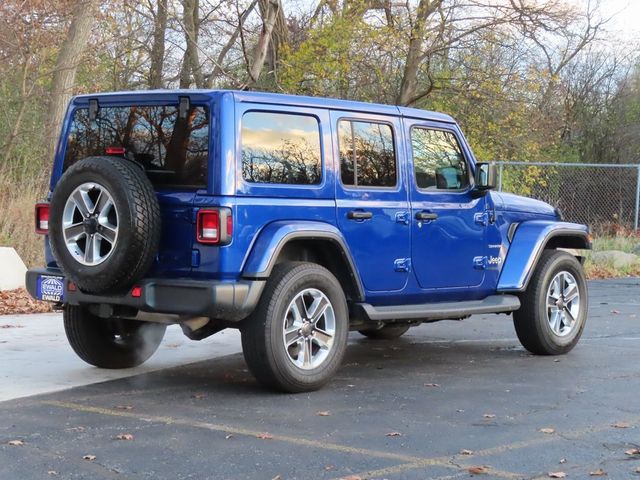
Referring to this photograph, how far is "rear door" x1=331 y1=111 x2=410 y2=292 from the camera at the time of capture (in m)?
7.60

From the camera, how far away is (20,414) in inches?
252

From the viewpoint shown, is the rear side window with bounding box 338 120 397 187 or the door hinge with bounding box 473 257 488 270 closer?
the rear side window with bounding box 338 120 397 187

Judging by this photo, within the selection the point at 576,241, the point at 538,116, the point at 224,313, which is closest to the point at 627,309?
the point at 576,241

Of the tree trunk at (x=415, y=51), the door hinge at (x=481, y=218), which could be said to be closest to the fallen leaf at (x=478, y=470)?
the door hinge at (x=481, y=218)

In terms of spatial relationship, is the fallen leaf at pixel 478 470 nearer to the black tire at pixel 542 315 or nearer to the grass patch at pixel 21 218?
the black tire at pixel 542 315

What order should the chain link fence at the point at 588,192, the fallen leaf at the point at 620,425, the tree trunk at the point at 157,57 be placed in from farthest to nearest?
the tree trunk at the point at 157,57, the chain link fence at the point at 588,192, the fallen leaf at the point at 620,425

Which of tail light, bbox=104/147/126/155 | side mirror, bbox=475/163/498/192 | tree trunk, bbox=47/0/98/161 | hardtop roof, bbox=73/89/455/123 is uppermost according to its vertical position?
tree trunk, bbox=47/0/98/161

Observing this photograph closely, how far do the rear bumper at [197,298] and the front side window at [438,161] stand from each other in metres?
2.10

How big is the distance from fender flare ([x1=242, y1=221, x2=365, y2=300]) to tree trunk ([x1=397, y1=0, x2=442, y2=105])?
15.0m

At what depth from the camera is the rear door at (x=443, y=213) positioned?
8156 millimetres

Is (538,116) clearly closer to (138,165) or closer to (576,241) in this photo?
(576,241)

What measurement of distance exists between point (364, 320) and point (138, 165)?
204 centimetres

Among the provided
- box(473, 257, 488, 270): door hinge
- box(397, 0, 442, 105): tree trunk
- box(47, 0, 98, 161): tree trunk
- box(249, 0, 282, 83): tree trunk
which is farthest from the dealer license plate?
box(397, 0, 442, 105): tree trunk

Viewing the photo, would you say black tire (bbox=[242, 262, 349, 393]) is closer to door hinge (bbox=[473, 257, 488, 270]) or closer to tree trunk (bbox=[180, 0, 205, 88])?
door hinge (bbox=[473, 257, 488, 270])
